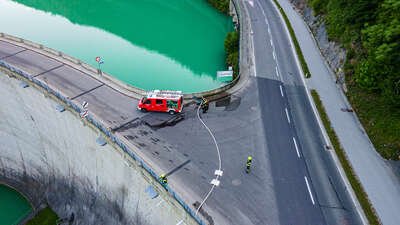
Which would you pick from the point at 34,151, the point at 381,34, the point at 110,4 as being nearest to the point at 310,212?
the point at 381,34

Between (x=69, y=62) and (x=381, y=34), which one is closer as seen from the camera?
(x=381, y=34)

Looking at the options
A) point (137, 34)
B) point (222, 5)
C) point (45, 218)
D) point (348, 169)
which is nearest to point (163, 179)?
point (348, 169)

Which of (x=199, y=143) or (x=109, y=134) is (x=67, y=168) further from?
(x=199, y=143)

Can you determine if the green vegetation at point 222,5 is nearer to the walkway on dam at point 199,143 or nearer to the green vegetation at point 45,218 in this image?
the walkway on dam at point 199,143

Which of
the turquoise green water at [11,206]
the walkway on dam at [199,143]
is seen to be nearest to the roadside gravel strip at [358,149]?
the walkway on dam at [199,143]

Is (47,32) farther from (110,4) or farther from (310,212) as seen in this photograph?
(310,212)

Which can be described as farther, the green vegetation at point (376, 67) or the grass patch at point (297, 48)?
the grass patch at point (297, 48)

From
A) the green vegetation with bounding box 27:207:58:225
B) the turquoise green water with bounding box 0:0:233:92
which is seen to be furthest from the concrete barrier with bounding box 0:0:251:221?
the green vegetation with bounding box 27:207:58:225
